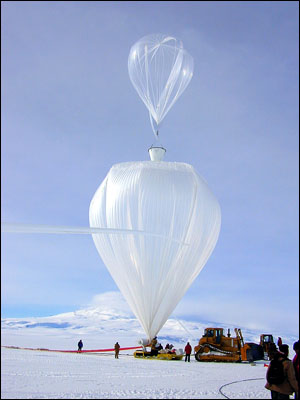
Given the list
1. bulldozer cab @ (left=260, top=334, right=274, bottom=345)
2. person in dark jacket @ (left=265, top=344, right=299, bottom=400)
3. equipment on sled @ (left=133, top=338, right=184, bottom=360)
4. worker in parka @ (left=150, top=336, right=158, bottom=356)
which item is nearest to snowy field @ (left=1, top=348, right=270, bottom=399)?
person in dark jacket @ (left=265, top=344, right=299, bottom=400)

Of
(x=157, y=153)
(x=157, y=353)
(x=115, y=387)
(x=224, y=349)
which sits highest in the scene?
(x=157, y=153)

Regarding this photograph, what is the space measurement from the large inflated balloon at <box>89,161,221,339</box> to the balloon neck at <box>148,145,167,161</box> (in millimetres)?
2421

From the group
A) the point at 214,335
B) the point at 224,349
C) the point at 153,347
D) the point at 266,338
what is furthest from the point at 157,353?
the point at 266,338

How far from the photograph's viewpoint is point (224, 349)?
89.4ft

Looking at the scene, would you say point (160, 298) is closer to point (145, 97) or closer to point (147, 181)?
point (147, 181)

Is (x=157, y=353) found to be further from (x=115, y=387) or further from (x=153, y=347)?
(x=115, y=387)

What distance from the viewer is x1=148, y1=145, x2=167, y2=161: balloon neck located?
3123 centimetres

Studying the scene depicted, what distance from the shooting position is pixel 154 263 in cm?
2667

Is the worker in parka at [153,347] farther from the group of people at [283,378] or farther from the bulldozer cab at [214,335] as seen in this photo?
the group of people at [283,378]

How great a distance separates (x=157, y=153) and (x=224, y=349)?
13163 millimetres

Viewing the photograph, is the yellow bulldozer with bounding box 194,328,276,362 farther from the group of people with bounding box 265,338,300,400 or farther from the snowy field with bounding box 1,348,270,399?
the group of people with bounding box 265,338,300,400

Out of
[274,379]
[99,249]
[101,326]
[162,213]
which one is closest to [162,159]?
[162,213]

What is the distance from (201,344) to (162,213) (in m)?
8.09

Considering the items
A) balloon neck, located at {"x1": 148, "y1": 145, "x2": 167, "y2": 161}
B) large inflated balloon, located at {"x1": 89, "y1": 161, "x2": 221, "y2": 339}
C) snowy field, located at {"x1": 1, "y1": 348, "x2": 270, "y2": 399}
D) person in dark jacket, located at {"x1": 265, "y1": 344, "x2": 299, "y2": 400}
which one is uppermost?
balloon neck, located at {"x1": 148, "y1": 145, "x2": 167, "y2": 161}
